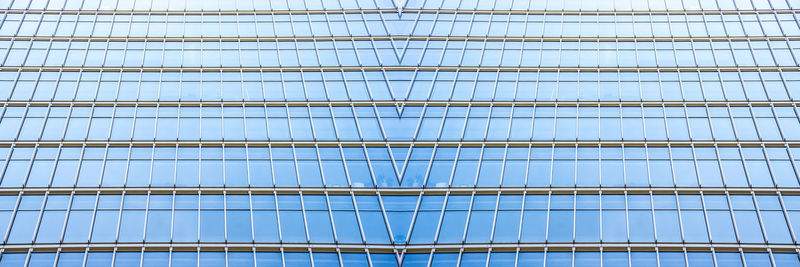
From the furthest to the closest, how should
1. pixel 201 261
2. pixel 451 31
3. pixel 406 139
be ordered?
pixel 451 31
pixel 406 139
pixel 201 261

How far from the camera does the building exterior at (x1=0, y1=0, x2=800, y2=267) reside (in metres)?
27.6

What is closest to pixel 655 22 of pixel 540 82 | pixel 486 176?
pixel 540 82

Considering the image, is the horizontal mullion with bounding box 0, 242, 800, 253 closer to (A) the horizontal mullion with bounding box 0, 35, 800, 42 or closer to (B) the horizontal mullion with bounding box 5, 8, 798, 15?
(A) the horizontal mullion with bounding box 0, 35, 800, 42

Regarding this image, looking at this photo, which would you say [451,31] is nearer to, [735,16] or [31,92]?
[735,16]

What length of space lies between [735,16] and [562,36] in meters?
7.51

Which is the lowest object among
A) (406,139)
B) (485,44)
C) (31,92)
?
(406,139)

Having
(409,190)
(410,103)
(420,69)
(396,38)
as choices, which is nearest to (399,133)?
(410,103)

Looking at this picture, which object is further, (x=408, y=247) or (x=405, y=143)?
(x=405, y=143)

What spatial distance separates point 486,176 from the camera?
2986 centimetres

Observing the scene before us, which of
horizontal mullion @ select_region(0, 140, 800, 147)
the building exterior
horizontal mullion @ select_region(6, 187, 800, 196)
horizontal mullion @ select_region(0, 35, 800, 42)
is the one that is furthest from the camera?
horizontal mullion @ select_region(0, 35, 800, 42)

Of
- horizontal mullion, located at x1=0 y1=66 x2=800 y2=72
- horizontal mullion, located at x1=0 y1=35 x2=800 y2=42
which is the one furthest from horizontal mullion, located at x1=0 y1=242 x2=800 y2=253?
horizontal mullion, located at x1=0 y1=35 x2=800 y2=42

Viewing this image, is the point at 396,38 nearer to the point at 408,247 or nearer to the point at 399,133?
the point at 399,133

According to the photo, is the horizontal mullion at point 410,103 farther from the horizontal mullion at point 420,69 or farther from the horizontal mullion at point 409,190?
the horizontal mullion at point 409,190

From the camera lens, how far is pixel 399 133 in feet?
104
